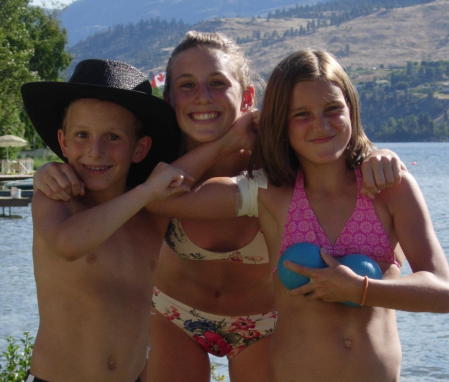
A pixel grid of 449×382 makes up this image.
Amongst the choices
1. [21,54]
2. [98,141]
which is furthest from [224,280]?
[21,54]

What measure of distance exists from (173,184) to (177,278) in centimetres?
84

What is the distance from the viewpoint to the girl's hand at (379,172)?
330 centimetres

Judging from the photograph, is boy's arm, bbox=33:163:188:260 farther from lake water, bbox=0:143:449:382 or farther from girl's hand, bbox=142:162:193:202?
lake water, bbox=0:143:449:382

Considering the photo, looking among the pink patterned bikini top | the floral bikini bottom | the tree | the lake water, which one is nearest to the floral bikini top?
the floral bikini bottom

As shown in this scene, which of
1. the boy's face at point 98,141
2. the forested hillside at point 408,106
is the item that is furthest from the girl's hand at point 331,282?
the forested hillside at point 408,106

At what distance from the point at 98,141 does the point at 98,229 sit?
0.45m

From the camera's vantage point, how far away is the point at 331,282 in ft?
10.1

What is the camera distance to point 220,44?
3.96 m

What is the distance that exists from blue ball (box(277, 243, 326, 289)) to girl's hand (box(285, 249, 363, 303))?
0.06 ft

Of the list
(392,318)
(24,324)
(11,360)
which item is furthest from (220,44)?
(24,324)

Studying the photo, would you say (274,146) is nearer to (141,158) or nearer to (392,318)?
(141,158)

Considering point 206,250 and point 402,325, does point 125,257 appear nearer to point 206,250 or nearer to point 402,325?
point 206,250

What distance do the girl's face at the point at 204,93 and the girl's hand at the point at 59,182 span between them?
633 millimetres

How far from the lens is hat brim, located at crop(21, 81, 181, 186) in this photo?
3.46 m
